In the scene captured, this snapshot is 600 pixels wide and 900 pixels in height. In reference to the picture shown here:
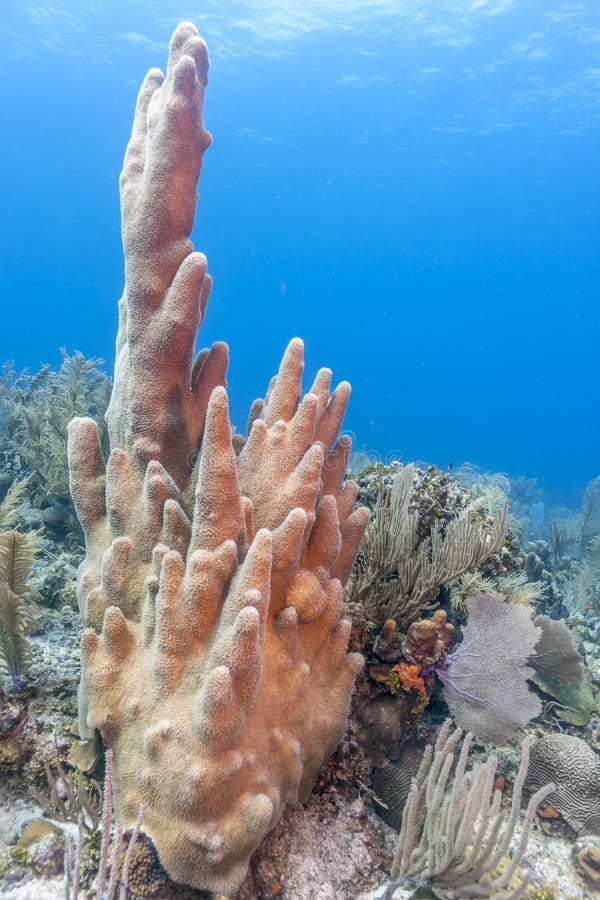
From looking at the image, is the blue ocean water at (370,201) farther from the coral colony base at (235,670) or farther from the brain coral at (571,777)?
the coral colony base at (235,670)

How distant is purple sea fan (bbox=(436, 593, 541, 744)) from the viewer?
12.3 ft

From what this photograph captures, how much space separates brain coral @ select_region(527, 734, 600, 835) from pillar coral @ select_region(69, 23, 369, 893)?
216 cm

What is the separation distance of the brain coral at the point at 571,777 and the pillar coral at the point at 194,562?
2161 millimetres

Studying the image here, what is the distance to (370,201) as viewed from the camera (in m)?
83.4

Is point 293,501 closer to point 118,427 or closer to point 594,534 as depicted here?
point 118,427

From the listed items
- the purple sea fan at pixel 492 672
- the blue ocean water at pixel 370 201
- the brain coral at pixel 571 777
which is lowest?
the brain coral at pixel 571 777

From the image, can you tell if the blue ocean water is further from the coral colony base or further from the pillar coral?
the pillar coral

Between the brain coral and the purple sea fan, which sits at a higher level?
the purple sea fan

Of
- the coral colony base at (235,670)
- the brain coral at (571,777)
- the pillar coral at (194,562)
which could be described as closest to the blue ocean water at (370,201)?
the brain coral at (571,777)

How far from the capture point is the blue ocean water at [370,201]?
38.4 metres

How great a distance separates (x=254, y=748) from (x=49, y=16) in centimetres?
5822

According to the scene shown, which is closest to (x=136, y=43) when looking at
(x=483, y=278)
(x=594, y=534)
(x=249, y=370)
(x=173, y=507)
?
(x=594, y=534)

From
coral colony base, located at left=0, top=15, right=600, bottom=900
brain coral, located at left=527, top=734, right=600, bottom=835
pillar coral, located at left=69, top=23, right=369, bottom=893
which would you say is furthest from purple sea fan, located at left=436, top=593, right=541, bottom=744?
pillar coral, located at left=69, top=23, right=369, bottom=893

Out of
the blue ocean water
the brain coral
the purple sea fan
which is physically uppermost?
the blue ocean water
